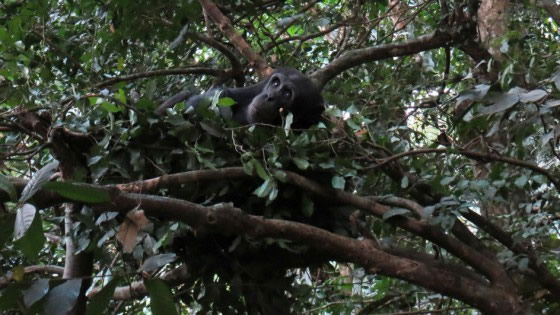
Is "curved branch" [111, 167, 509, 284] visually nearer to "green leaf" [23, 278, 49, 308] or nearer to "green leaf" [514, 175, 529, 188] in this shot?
"green leaf" [514, 175, 529, 188]

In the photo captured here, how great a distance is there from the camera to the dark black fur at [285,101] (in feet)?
11.0

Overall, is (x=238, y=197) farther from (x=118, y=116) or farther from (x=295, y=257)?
(x=118, y=116)

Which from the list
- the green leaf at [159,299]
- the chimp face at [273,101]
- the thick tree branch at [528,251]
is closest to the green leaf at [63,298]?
the green leaf at [159,299]

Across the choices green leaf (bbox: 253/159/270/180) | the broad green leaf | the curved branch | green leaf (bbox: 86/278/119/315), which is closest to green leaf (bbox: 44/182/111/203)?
green leaf (bbox: 86/278/119/315)

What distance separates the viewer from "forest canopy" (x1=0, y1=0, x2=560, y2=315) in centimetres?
184

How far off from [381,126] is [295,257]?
948 mm

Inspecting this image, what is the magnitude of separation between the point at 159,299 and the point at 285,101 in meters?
2.09

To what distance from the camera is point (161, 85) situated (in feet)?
13.1

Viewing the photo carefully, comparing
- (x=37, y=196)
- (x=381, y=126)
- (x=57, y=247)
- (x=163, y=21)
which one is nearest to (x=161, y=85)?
(x=163, y=21)

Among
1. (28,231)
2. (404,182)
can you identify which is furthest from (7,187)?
(404,182)

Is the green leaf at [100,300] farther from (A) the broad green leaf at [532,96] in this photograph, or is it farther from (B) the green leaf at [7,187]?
(A) the broad green leaf at [532,96]

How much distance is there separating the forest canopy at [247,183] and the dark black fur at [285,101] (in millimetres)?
18

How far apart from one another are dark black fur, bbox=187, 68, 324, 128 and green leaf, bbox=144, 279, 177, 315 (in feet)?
6.39

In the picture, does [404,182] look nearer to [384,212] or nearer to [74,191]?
[384,212]
